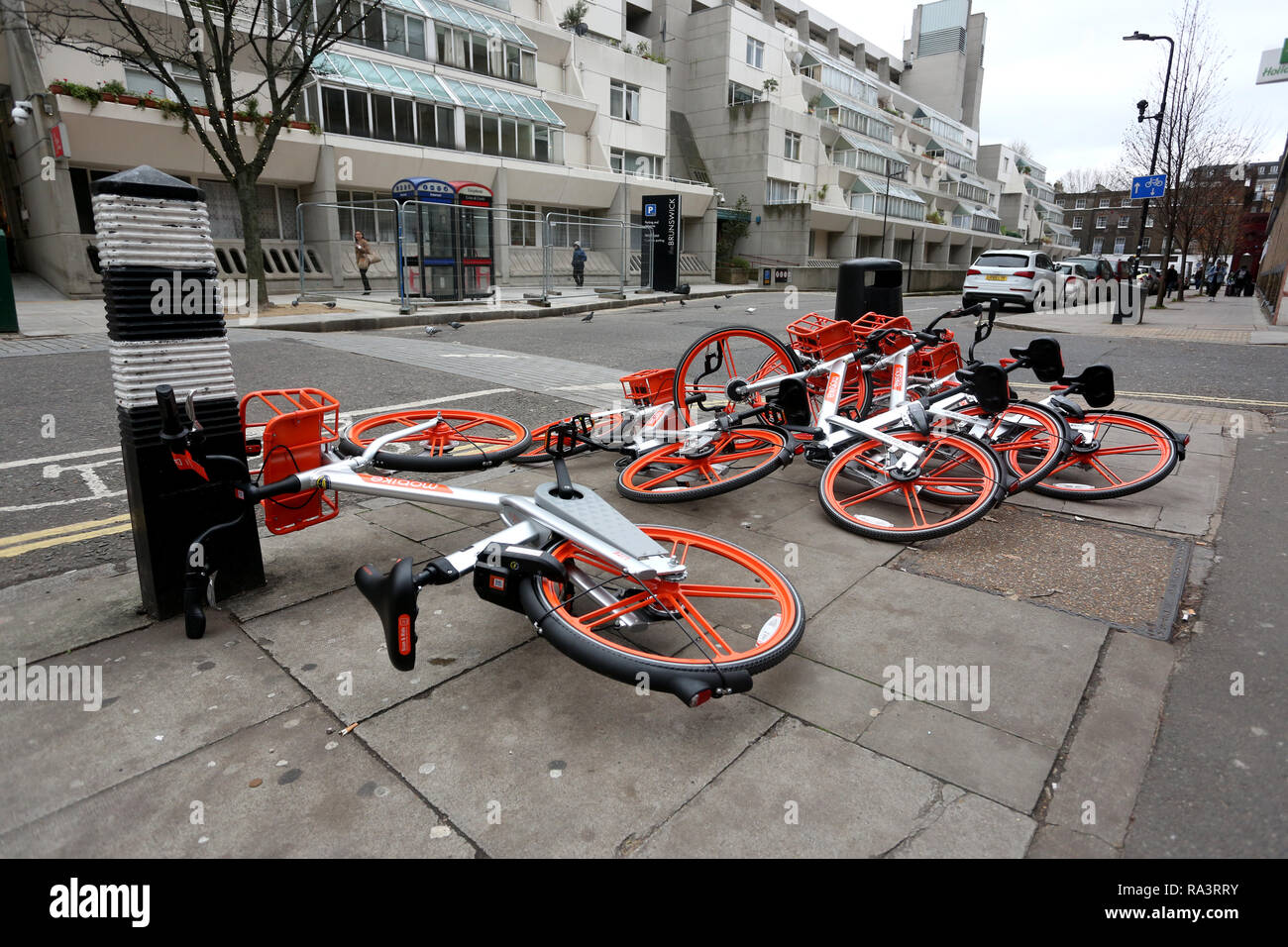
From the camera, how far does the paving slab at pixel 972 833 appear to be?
194 cm

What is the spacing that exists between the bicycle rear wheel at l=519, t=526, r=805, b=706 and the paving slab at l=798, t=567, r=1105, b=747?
309mm

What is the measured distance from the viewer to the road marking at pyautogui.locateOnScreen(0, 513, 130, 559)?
12.5ft

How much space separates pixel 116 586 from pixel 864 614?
10.9 ft

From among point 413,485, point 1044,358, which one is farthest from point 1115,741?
point 1044,358

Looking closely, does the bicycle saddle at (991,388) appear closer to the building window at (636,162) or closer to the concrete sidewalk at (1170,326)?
the concrete sidewalk at (1170,326)

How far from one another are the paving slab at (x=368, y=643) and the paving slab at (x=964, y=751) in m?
1.43

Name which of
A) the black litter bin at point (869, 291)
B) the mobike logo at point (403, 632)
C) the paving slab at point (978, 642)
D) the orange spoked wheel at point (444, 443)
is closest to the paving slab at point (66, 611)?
the orange spoked wheel at point (444, 443)

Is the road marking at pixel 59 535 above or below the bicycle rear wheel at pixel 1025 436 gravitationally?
below

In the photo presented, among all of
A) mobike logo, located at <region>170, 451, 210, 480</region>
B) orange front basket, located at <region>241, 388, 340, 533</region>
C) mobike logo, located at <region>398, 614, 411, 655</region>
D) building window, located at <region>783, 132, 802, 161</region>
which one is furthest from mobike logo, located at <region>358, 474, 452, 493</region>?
building window, located at <region>783, 132, 802, 161</region>

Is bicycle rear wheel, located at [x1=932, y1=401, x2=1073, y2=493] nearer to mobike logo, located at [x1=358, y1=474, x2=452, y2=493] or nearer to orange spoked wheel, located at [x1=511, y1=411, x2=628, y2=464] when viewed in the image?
orange spoked wheel, located at [x1=511, y1=411, x2=628, y2=464]

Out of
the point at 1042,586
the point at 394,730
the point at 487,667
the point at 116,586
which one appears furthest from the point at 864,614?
the point at 116,586

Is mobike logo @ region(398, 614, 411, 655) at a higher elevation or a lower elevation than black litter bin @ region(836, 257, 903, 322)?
lower
